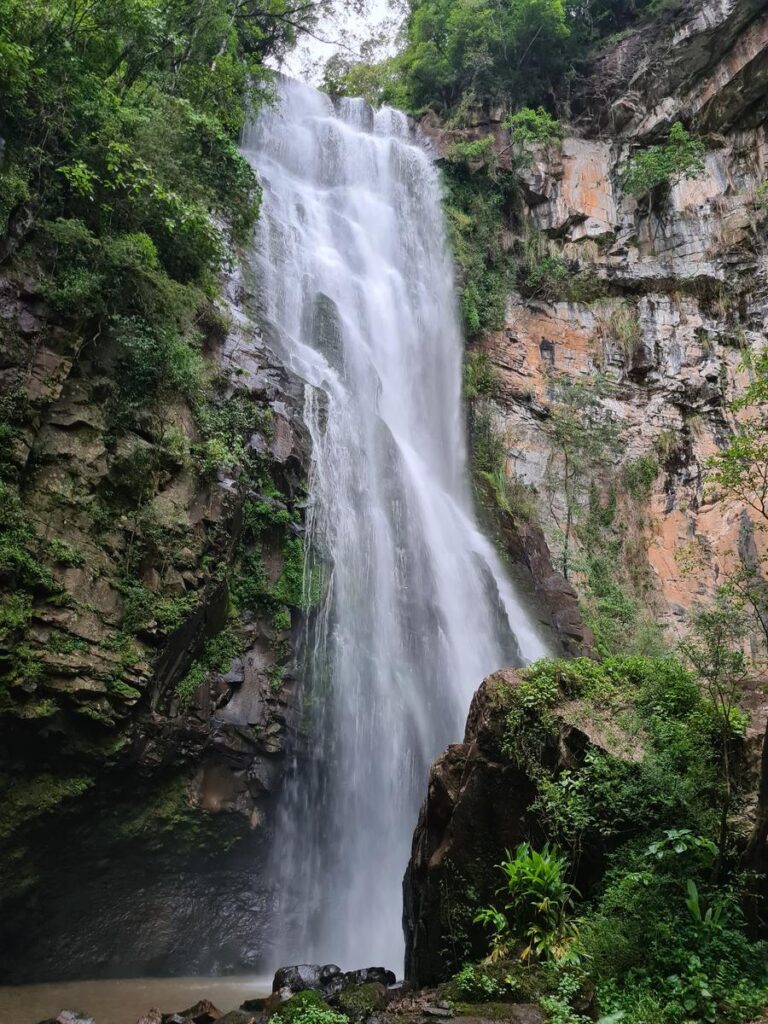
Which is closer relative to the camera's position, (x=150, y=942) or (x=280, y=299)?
(x=150, y=942)

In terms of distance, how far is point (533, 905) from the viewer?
20.9ft

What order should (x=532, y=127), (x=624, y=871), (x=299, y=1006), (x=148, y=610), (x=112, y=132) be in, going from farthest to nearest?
(x=532, y=127) → (x=112, y=132) → (x=148, y=610) → (x=624, y=871) → (x=299, y=1006)

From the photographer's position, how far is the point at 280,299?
16406 mm

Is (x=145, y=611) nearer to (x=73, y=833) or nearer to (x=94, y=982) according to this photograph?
(x=73, y=833)

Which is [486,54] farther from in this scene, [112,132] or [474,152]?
[112,132]

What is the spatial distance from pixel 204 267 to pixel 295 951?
11132mm

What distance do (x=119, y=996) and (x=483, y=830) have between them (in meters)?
4.88

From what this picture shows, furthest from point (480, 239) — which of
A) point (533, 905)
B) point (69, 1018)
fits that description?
point (69, 1018)

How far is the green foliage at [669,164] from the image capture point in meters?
22.2

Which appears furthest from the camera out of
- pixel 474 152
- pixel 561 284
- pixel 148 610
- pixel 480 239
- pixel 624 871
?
pixel 474 152

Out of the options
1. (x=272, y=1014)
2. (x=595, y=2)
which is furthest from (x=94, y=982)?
(x=595, y=2)

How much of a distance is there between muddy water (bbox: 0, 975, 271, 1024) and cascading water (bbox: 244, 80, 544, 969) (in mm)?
1511

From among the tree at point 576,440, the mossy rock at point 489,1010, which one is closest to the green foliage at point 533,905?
the mossy rock at point 489,1010

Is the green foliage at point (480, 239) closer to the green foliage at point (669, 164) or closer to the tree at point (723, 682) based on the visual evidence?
the green foliage at point (669, 164)
